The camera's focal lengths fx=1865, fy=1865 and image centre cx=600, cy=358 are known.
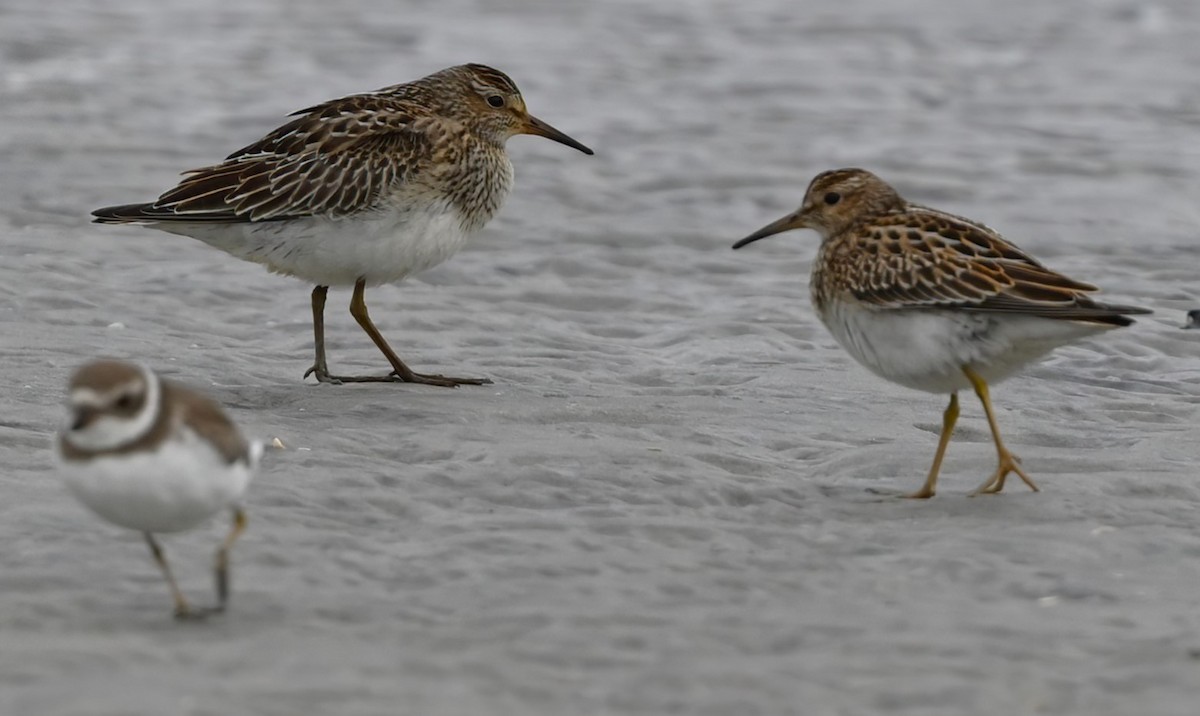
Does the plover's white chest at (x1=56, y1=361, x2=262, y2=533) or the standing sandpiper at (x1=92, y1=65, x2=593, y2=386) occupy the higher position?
the standing sandpiper at (x1=92, y1=65, x2=593, y2=386)

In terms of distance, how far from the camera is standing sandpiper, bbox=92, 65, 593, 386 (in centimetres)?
949

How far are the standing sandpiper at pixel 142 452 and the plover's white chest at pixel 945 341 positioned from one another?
9.91 ft

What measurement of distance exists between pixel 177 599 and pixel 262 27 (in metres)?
14.5

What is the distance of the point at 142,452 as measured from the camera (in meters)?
5.51

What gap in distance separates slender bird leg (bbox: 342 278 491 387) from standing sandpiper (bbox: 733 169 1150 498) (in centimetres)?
213

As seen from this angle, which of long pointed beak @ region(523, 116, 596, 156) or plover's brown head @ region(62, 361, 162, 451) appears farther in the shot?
long pointed beak @ region(523, 116, 596, 156)

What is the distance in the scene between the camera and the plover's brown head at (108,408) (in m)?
5.43

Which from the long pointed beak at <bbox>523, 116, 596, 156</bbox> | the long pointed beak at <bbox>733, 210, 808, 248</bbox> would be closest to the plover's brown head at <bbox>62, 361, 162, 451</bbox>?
the long pointed beak at <bbox>733, 210, 808, 248</bbox>

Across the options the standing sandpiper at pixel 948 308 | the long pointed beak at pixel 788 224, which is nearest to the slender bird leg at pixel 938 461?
the standing sandpiper at pixel 948 308

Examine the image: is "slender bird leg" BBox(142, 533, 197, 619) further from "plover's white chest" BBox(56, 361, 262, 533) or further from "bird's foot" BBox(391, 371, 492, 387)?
"bird's foot" BBox(391, 371, 492, 387)

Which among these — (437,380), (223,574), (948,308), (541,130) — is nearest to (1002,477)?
(948,308)

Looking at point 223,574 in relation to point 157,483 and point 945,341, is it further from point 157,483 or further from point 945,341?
point 945,341

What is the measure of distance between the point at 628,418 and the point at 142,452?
3.46m

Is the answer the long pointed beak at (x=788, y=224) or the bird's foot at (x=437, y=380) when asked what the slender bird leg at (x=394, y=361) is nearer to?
the bird's foot at (x=437, y=380)
